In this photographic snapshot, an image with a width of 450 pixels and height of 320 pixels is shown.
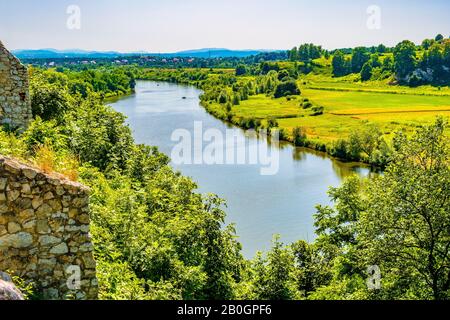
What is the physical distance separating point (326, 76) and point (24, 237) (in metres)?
135

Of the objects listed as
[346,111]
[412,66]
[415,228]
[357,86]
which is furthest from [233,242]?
[412,66]

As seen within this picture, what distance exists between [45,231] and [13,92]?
7.65 m

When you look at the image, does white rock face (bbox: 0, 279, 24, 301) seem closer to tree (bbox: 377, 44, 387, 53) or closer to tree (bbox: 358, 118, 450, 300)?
tree (bbox: 358, 118, 450, 300)

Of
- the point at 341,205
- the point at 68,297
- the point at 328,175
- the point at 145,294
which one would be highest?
the point at 68,297

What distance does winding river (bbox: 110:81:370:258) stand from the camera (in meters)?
26.0

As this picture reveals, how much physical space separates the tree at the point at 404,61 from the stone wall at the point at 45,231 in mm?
116447

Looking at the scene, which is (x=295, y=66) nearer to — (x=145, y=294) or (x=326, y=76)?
(x=326, y=76)

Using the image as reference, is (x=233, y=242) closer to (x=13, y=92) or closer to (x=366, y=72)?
(x=13, y=92)

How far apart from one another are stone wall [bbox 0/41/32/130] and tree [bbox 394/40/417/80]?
112 metres

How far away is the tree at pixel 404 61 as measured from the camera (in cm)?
11107

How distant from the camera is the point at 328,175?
130 ft

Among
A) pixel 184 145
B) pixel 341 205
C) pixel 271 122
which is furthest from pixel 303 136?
pixel 341 205

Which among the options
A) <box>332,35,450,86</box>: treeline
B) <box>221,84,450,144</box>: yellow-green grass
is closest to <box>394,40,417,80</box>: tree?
<box>332,35,450,86</box>: treeline

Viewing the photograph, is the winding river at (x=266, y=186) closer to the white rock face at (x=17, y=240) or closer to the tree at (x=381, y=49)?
the white rock face at (x=17, y=240)
